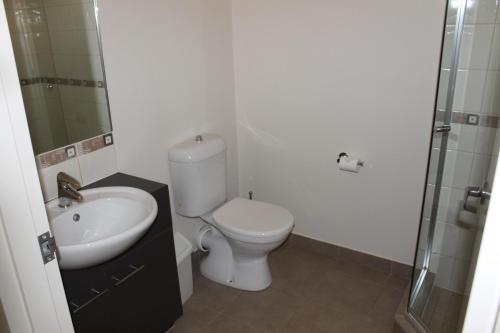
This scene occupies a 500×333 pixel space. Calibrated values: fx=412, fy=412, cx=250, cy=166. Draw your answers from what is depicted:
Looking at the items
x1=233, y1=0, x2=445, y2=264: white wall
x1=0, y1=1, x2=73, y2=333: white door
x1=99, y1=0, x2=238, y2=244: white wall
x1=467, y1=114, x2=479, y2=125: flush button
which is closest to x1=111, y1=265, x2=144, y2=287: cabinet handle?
x1=99, y1=0, x2=238, y2=244: white wall

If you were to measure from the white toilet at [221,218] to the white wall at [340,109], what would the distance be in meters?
0.41

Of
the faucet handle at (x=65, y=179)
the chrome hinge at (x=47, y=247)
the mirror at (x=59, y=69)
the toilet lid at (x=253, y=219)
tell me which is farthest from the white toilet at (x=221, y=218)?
the chrome hinge at (x=47, y=247)

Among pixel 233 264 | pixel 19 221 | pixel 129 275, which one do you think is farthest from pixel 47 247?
pixel 233 264

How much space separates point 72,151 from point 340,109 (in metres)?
1.47

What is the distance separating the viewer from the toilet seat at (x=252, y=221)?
7.26 feet

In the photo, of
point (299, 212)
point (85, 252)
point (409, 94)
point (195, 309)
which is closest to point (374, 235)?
point (299, 212)

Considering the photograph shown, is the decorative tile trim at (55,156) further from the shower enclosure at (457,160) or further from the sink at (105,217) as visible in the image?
the shower enclosure at (457,160)

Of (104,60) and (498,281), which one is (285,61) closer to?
(104,60)

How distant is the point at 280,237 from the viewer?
7.33ft

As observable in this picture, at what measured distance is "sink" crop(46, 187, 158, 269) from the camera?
1.53 meters

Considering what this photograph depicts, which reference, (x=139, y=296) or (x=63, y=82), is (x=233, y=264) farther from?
(x=63, y=82)

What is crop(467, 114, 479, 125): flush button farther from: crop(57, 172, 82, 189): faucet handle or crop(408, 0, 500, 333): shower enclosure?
crop(57, 172, 82, 189): faucet handle

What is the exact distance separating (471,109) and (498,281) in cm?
146

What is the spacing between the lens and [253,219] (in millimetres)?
2332
